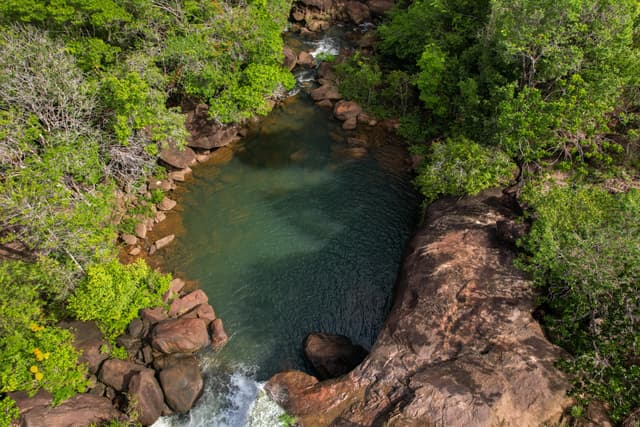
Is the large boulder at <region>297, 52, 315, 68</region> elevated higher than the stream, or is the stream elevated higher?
the large boulder at <region>297, 52, 315, 68</region>

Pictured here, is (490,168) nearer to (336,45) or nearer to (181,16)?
(181,16)

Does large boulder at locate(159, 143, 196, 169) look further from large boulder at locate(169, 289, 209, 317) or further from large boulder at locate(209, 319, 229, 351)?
large boulder at locate(209, 319, 229, 351)

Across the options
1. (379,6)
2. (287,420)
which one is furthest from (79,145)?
(379,6)

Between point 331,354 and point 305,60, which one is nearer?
point 331,354

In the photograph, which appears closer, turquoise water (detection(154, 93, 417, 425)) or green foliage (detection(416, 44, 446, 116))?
turquoise water (detection(154, 93, 417, 425))

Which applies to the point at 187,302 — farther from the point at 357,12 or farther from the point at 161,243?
the point at 357,12

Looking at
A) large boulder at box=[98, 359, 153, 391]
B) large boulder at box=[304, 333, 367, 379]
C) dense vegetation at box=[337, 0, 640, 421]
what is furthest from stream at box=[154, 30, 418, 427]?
dense vegetation at box=[337, 0, 640, 421]
